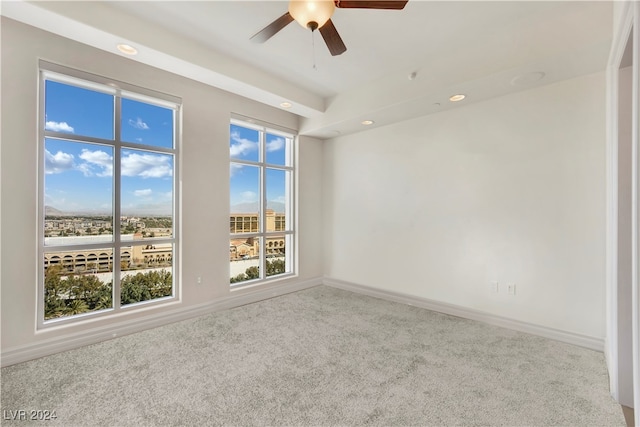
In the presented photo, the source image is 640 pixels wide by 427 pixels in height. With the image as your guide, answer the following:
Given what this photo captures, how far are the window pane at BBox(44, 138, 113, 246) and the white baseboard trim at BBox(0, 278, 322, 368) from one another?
3.11ft

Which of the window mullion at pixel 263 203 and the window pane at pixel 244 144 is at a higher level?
the window pane at pixel 244 144

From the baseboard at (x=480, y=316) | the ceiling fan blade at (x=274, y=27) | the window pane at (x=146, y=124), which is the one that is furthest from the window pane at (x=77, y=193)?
the baseboard at (x=480, y=316)

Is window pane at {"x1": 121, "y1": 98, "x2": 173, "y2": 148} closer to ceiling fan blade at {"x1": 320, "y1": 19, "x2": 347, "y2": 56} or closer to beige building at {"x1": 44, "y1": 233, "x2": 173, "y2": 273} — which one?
beige building at {"x1": 44, "y1": 233, "x2": 173, "y2": 273}

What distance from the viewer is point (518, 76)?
283cm

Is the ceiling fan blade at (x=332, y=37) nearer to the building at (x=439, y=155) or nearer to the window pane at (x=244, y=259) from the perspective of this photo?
the building at (x=439, y=155)

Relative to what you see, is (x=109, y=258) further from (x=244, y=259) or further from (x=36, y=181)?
(x=244, y=259)

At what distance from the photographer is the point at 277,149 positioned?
4.92 m

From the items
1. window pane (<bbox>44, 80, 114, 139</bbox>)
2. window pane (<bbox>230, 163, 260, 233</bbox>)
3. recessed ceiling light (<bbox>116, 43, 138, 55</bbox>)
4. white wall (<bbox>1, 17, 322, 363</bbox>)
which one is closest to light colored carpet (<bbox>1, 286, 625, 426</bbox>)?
white wall (<bbox>1, 17, 322, 363</bbox>)

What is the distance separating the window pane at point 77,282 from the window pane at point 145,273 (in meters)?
A: 0.15

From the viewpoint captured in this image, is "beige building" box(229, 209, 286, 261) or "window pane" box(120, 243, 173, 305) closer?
"window pane" box(120, 243, 173, 305)

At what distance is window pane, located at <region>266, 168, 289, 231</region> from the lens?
477 cm

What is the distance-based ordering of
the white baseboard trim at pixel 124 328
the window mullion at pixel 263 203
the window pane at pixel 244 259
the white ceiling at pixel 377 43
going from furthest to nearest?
the window mullion at pixel 263 203, the window pane at pixel 244 259, the white baseboard trim at pixel 124 328, the white ceiling at pixel 377 43

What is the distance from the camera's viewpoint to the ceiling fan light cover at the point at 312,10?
6.34ft

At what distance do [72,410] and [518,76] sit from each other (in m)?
4.72
